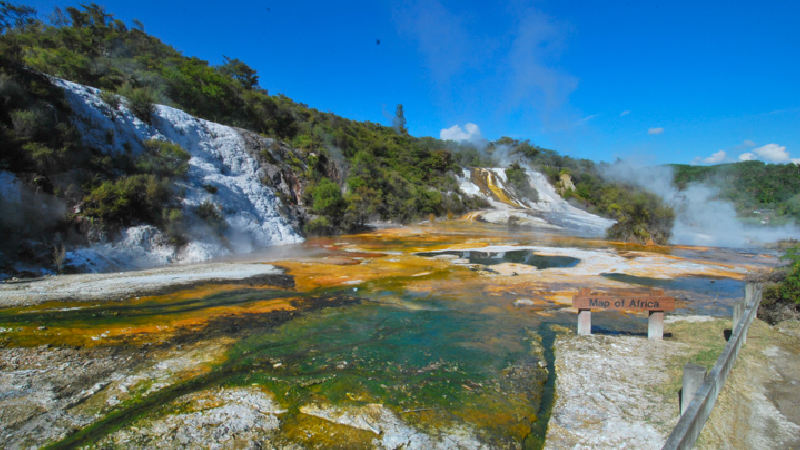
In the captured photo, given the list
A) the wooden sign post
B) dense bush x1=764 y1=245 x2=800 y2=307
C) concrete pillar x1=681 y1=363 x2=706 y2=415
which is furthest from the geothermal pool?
concrete pillar x1=681 y1=363 x2=706 y2=415

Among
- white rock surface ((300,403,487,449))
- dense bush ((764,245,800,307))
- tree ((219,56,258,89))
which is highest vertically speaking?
tree ((219,56,258,89))

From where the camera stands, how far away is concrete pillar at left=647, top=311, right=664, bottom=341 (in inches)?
236

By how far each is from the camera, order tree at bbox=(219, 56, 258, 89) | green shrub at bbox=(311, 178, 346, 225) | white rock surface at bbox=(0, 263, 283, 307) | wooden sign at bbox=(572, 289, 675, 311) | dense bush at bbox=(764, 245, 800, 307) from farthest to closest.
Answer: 1. tree at bbox=(219, 56, 258, 89)
2. green shrub at bbox=(311, 178, 346, 225)
3. white rock surface at bbox=(0, 263, 283, 307)
4. dense bush at bbox=(764, 245, 800, 307)
5. wooden sign at bbox=(572, 289, 675, 311)

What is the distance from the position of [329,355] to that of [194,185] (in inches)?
619

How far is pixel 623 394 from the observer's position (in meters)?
4.35

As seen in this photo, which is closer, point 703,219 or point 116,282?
point 116,282

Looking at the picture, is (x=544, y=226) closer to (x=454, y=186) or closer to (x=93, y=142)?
(x=454, y=186)

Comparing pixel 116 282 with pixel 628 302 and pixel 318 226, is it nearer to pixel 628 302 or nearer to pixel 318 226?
pixel 628 302

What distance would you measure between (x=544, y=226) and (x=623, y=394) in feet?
95.4

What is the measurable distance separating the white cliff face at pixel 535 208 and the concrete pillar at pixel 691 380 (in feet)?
89.4

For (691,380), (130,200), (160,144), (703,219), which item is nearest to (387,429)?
(691,380)

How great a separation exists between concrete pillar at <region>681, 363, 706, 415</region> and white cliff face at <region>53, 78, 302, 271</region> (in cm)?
1425

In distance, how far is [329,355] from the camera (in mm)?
5594

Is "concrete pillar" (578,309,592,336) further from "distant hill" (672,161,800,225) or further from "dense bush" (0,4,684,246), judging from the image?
"distant hill" (672,161,800,225)
